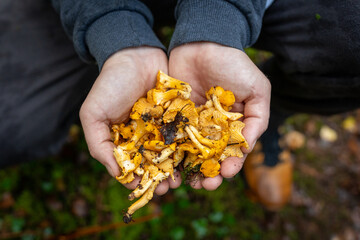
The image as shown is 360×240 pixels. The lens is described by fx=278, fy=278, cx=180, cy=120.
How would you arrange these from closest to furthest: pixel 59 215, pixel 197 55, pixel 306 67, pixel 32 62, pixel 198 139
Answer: pixel 198 139 < pixel 197 55 < pixel 306 67 < pixel 32 62 < pixel 59 215

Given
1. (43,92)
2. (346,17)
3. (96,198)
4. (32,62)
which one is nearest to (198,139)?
(346,17)

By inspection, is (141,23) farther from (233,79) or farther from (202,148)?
(202,148)

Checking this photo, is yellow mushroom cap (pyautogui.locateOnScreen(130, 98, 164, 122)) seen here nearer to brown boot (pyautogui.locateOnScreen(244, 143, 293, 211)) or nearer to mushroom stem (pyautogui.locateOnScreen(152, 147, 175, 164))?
mushroom stem (pyautogui.locateOnScreen(152, 147, 175, 164))

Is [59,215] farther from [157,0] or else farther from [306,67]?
[306,67]

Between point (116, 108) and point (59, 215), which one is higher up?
point (116, 108)

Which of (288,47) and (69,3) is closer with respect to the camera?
(69,3)

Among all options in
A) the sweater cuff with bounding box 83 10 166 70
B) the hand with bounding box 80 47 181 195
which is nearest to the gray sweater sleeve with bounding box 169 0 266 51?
the sweater cuff with bounding box 83 10 166 70

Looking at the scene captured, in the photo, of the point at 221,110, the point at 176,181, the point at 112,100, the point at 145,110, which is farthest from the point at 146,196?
the point at 221,110

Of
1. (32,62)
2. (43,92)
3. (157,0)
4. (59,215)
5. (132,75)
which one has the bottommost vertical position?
(59,215)
